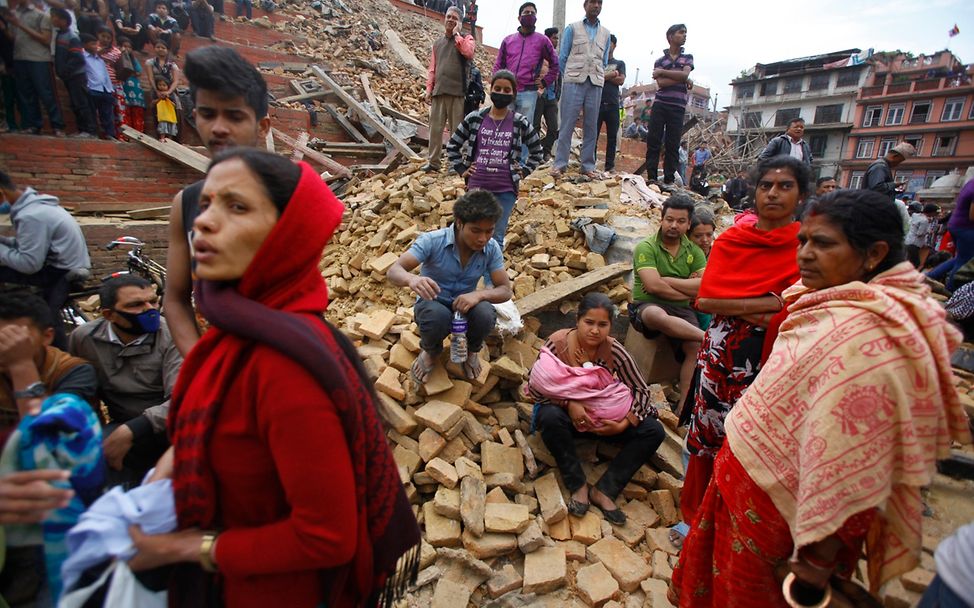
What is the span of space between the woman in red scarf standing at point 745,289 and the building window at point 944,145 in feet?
130

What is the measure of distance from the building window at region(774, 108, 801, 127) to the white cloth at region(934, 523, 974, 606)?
43287 millimetres

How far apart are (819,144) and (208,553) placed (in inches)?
1733

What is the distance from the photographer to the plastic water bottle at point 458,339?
10.7 ft

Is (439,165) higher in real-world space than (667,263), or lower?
higher

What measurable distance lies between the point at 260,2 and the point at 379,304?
646 inches

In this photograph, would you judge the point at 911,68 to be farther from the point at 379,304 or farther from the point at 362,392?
the point at 362,392

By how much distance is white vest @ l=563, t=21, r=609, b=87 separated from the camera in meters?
6.33

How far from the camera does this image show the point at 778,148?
6.12 meters

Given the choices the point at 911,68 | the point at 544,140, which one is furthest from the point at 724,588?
the point at 911,68

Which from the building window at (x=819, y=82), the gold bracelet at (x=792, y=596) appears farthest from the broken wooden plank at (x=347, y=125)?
the building window at (x=819, y=82)

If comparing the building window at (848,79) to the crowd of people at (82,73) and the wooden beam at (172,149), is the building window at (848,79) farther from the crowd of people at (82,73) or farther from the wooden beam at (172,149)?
the wooden beam at (172,149)

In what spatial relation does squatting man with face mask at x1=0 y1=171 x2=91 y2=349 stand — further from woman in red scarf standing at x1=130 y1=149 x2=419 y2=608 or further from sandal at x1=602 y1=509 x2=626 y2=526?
sandal at x1=602 y1=509 x2=626 y2=526

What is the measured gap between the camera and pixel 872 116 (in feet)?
106

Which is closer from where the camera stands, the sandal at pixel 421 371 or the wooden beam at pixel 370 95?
the sandal at pixel 421 371
